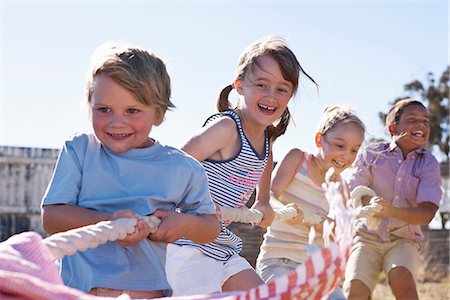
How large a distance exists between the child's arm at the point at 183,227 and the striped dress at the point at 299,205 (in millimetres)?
1897

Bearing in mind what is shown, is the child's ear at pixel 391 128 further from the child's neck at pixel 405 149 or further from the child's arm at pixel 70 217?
the child's arm at pixel 70 217

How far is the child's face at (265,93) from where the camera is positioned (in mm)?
3871

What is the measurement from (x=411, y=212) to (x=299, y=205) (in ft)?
2.30

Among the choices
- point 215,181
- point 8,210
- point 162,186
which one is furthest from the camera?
point 8,210

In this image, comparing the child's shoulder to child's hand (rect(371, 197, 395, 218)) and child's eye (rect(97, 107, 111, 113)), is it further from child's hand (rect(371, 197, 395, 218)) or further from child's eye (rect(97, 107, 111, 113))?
child's eye (rect(97, 107, 111, 113))

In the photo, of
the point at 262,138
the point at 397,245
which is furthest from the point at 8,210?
the point at 262,138

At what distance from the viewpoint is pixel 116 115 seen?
2.62m

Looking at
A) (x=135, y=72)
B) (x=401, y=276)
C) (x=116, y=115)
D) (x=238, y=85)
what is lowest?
(x=401, y=276)

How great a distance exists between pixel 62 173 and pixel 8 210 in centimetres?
711

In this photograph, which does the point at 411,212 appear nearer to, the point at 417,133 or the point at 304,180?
the point at 417,133

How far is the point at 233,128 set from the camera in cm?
374

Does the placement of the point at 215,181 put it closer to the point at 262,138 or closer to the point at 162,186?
the point at 262,138

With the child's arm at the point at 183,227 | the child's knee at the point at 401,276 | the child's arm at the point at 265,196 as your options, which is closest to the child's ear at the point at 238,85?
the child's arm at the point at 265,196

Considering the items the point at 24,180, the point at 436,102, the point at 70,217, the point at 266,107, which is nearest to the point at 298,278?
the point at 70,217
